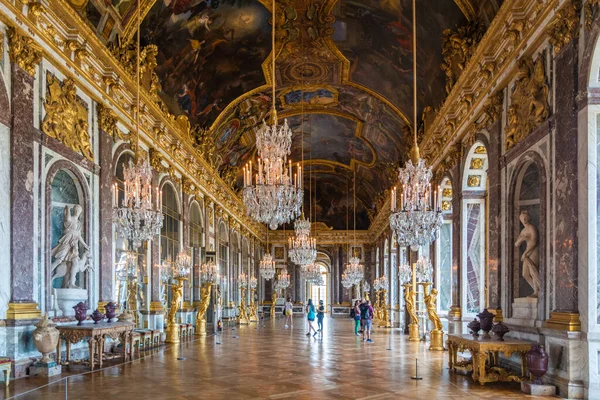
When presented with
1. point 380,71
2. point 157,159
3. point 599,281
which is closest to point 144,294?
point 157,159

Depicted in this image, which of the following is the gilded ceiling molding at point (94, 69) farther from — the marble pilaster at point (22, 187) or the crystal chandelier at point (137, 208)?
the crystal chandelier at point (137, 208)

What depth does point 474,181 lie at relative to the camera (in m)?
15.6

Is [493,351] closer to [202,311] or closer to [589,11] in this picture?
[589,11]

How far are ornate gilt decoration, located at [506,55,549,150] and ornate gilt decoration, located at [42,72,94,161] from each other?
347 inches

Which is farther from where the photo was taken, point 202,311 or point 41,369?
point 202,311

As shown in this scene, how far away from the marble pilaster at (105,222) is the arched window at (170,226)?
4.99 meters

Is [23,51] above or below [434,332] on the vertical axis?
above

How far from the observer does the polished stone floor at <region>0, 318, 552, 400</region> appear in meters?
8.72

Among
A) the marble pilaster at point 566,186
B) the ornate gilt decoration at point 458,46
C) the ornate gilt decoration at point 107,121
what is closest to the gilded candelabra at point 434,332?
the ornate gilt decoration at point 458,46

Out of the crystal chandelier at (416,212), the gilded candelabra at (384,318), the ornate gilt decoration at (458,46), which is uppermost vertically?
the ornate gilt decoration at (458,46)

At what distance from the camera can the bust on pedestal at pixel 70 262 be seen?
39.0 feet

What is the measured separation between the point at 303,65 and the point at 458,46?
9060 mm

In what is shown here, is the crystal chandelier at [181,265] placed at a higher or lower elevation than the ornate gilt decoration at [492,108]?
lower

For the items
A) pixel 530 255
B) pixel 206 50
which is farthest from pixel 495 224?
pixel 206 50
